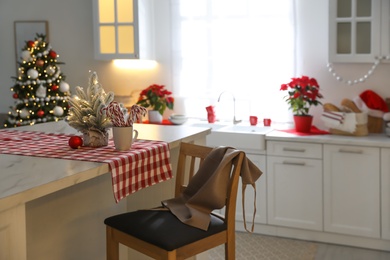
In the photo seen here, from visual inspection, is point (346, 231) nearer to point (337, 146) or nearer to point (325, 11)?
point (337, 146)

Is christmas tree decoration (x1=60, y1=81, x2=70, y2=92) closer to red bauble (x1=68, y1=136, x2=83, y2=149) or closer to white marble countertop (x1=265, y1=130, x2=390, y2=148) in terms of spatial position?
white marble countertop (x1=265, y1=130, x2=390, y2=148)

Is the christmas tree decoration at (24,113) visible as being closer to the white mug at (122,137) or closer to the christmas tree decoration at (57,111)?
the christmas tree decoration at (57,111)

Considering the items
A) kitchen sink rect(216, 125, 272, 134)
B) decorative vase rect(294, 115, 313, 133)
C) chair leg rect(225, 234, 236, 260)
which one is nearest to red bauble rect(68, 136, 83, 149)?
chair leg rect(225, 234, 236, 260)

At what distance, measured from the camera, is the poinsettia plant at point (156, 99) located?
5609mm

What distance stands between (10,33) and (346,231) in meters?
4.21

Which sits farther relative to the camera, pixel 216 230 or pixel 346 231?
pixel 346 231

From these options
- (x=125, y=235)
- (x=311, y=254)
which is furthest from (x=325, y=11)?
(x=125, y=235)

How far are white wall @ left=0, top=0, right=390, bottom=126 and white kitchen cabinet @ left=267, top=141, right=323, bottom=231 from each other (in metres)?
0.60

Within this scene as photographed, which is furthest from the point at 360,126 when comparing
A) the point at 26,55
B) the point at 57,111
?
the point at 26,55

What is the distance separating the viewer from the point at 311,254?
180 inches

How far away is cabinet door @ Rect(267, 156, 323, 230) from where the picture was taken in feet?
15.7

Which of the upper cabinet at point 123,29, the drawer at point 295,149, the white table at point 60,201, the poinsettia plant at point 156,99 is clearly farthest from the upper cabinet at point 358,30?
the upper cabinet at point 123,29

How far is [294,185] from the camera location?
4.86 metres

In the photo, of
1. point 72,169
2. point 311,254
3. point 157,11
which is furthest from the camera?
point 157,11
